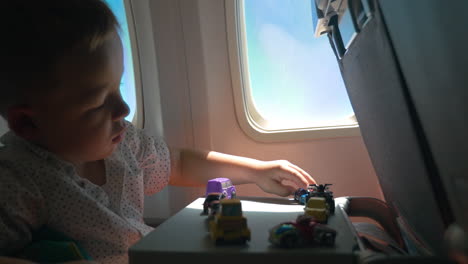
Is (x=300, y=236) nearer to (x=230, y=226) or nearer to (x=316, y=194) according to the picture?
(x=230, y=226)

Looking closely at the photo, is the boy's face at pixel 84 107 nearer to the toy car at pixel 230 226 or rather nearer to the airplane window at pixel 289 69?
the toy car at pixel 230 226

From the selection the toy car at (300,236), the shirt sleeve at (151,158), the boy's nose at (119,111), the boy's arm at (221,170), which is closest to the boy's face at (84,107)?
the boy's nose at (119,111)

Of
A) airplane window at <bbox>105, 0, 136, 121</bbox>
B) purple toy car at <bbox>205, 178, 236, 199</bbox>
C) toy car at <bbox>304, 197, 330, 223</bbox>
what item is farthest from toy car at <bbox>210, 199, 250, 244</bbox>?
airplane window at <bbox>105, 0, 136, 121</bbox>

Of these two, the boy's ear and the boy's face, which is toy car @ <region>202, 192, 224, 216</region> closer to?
the boy's face

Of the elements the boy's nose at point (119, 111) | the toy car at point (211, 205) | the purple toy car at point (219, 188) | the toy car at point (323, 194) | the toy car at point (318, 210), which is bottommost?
the purple toy car at point (219, 188)

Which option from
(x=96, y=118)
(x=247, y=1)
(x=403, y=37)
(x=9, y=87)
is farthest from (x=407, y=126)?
Answer: (x=247, y=1)

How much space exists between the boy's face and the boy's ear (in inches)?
0.4

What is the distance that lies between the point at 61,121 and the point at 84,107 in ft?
0.17

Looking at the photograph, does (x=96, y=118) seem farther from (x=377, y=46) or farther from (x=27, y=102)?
(x=377, y=46)

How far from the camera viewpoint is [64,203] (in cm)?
68

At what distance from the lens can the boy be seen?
656mm

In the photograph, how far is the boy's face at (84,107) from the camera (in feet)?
2.23

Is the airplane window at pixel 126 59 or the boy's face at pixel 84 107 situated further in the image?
the airplane window at pixel 126 59

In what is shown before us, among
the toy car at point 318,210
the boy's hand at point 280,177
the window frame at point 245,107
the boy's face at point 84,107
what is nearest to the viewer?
the toy car at point 318,210
